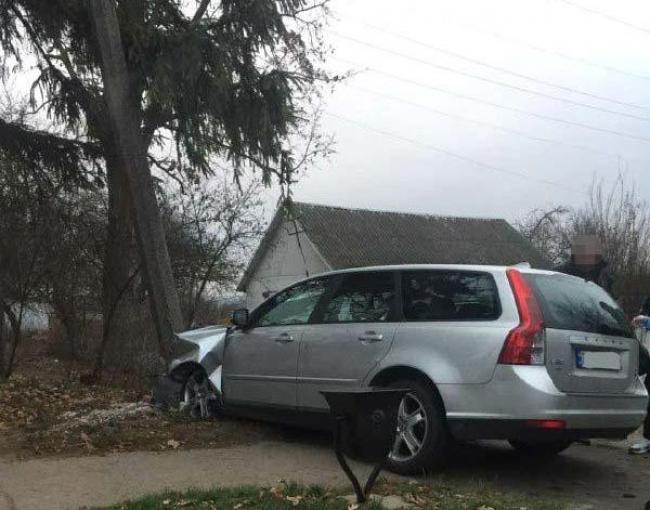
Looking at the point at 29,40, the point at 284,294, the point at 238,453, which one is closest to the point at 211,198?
the point at 29,40

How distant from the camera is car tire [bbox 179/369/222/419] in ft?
25.9

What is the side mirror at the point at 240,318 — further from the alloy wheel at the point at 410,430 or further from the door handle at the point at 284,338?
the alloy wheel at the point at 410,430

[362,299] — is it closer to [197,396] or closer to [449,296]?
[449,296]

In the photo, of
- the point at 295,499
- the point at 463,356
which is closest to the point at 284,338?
the point at 463,356

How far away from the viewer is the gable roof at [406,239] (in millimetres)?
36750

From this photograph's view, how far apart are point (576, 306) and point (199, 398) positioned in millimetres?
4000

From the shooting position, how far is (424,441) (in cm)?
575

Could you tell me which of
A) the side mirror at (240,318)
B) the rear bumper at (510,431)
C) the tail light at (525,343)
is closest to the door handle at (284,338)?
the side mirror at (240,318)

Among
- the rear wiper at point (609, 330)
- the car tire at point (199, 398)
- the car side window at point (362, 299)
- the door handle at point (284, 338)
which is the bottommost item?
the car tire at point (199, 398)

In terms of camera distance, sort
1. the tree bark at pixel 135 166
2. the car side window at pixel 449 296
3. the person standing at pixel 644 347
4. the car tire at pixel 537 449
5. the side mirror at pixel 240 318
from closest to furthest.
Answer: the car side window at pixel 449 296 → the car tire at pixel 537 449 → the person standing at pixel 644 347 → the side mirror at pixel 240 318 → the tree bark at pixel 135 166

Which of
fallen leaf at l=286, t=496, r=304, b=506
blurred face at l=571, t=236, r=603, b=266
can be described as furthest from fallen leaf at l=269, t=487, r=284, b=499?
blurred face at l=571, t=236, r=603, b=266

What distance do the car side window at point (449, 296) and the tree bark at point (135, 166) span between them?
187 inches

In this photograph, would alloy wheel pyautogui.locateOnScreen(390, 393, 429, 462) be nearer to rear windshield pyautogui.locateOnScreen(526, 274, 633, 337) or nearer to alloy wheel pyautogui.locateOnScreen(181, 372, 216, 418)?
rear windshield pyautogui.locateOnScreen(526, 274, 633, 337)

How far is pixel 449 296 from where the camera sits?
604 cm
